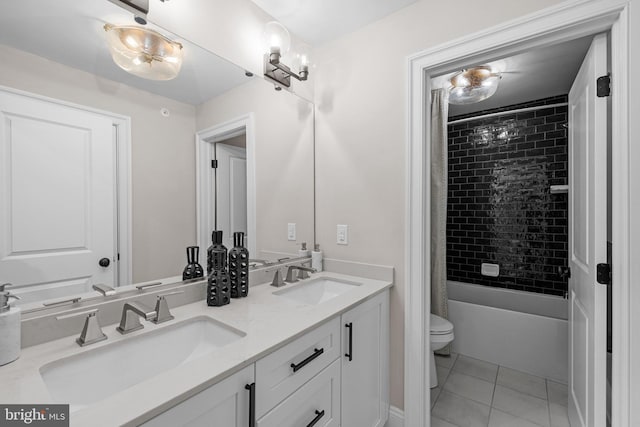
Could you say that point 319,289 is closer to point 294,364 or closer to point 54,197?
point 294,364

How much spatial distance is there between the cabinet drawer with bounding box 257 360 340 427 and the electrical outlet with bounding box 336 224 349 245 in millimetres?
795

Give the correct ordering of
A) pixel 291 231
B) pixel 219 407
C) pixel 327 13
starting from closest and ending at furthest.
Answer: pixel 219 407 < pixel 327 13 < pixel 291 231

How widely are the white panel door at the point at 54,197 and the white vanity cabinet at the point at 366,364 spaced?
39.7 inches

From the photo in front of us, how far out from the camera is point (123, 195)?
3.63 feet

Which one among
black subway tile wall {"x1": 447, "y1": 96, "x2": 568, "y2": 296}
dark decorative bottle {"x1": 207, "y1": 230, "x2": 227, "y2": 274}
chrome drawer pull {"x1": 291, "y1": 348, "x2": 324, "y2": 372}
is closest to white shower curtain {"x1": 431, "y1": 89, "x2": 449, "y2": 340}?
black subway tile wall {"x1": 447, "y1": 96, "x2": 568, "y2": 296}

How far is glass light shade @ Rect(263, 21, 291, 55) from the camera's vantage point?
5.33 ft

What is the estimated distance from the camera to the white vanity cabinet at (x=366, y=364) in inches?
50.5

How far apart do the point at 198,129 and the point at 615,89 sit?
1.77m

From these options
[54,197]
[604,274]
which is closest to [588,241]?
[604,274]

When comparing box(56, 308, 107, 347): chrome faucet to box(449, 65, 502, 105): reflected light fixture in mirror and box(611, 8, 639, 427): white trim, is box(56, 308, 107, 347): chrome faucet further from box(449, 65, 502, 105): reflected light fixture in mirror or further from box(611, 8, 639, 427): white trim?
box(449, 65, 502, 105): reflected light fixture in mirror

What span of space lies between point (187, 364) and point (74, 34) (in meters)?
1.15

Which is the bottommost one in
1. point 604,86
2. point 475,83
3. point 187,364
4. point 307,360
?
point 307,360

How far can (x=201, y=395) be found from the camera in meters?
0.71

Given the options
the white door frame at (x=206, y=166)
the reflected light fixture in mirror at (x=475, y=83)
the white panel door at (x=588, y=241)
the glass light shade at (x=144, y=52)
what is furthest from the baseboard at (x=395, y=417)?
the reflected light fixture in mirror at (x=475, y=83)
